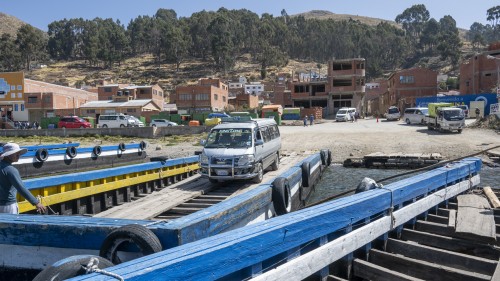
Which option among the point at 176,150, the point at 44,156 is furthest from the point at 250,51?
the point at 44,156

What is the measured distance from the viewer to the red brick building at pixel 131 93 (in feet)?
254

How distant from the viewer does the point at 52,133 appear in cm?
4703

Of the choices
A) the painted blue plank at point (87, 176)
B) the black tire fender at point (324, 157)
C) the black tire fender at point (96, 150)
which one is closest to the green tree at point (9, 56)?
the black tire fender at point (96, 150)

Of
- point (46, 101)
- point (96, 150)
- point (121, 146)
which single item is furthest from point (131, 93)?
point (96, 150)

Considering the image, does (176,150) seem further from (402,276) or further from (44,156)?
(402,276)

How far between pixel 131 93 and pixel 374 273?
259 ft

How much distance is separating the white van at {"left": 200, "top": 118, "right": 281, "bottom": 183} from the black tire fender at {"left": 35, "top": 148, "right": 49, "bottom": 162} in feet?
31.7

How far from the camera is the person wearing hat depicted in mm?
6461

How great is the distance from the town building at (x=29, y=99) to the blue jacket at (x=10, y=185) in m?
66.0

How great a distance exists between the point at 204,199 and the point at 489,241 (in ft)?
23.9

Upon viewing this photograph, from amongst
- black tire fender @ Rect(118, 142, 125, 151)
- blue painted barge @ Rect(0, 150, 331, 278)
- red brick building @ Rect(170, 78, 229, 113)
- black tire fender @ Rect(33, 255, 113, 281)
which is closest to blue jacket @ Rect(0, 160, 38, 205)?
blue painted barge @ Rect(0, 150, 331, 278)

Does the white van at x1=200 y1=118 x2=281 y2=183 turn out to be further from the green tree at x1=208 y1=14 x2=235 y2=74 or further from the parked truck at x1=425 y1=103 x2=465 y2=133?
the green tree at x1=208 y1=14 x2=235 y2=74

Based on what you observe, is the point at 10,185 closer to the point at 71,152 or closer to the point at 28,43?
the point at 71,152

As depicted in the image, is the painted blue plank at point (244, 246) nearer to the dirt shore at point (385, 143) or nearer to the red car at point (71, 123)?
the dirt shore at point (385, 143)
